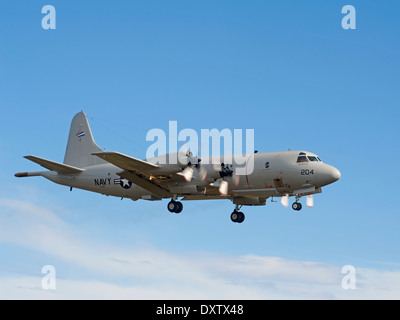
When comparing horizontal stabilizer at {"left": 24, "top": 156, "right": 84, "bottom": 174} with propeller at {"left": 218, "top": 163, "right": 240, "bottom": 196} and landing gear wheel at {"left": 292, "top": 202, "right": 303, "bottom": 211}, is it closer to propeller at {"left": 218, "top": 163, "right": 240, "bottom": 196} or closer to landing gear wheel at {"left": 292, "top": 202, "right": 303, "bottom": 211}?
propeller at {"left": 218, "top": 163, "right": 240, "bottom": 196}

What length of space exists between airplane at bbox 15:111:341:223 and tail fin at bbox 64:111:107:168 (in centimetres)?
137

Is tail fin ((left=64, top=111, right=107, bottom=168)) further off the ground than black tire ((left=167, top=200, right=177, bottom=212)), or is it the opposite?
tail fin ((left=64, top=111, right=107, bottom=168))

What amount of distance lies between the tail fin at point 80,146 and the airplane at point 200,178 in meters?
1.37

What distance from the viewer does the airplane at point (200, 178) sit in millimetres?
37344

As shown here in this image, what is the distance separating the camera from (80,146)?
147 feet

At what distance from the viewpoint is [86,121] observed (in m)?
45.8

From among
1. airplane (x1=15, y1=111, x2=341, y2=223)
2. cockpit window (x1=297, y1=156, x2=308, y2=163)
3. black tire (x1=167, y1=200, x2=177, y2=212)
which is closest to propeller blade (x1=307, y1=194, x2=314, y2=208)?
airplane (x1=15, y1=111, x2=341, y2=223)

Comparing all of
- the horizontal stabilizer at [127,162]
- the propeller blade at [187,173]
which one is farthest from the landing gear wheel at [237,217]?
the horizontal stabilizer at [127,162]

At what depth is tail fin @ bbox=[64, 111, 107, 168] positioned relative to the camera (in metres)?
43.8

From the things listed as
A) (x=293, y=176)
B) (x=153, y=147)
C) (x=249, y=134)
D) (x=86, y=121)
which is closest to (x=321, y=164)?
(x=293, y=176)

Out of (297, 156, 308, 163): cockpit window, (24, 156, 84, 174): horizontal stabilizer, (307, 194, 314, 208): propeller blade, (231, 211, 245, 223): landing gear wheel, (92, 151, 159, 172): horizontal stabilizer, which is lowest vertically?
(231, 211, 245, 223): landing gear wheel

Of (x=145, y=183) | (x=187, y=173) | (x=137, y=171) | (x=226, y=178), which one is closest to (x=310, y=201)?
(x=226, y=178)

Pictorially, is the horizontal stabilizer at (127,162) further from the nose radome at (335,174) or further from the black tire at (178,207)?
the nose radome at (335,174)
